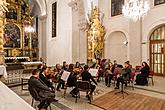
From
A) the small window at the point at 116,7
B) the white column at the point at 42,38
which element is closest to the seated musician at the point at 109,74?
the small window at the point at 116,7

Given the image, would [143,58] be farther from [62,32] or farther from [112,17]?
[62,32]

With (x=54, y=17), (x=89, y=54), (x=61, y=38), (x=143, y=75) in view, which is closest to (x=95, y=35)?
(x=89, y=54)

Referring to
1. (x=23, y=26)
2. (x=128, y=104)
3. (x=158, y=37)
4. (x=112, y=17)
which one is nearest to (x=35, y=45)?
(x=23, y=26)

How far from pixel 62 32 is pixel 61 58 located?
196 centimetres

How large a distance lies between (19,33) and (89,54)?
8.24 meters

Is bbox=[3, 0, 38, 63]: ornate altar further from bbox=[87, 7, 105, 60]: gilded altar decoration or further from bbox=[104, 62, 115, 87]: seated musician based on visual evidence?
bbox=[104, 62, 115, 87]: seated musician

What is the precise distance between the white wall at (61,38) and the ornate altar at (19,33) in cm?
379

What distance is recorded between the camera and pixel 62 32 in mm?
13492

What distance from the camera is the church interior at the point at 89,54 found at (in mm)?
6344

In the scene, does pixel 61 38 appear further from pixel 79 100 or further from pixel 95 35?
pixel 79 100

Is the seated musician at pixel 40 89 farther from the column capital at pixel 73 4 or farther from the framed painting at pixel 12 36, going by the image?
the framed painting at pixel 12 36

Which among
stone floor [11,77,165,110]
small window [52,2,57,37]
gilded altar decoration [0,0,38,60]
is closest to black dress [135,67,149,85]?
stone floor [11,77,165,110]

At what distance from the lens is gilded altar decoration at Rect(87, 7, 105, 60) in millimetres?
14883

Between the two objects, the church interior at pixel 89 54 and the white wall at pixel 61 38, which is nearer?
the church interior at pixel 89 54
